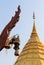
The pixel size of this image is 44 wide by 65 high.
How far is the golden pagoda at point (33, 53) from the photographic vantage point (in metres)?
48.8

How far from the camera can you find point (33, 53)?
50812 millimetres

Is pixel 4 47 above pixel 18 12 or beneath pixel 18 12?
beneath

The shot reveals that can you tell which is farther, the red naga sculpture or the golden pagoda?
the golden pagoda

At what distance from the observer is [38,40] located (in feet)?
181

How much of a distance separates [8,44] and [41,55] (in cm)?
4208

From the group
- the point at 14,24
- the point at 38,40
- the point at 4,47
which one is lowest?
the point at 4,47

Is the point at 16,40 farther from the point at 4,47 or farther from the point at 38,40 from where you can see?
the point at 38,40

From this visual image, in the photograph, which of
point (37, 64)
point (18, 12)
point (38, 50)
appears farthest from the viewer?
point (38, 50)

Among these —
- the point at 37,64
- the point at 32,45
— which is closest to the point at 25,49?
the point at 32,45

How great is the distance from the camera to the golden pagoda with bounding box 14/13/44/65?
48.8 meters

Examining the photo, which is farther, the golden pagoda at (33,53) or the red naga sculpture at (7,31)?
the golden pagoda at (33,53)

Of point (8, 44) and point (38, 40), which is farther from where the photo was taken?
point (38, 40)

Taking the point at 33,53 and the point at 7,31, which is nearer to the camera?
the point at 7,31

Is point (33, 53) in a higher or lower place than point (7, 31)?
higher
